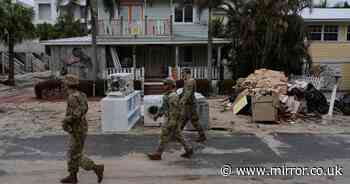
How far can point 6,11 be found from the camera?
86.4 feet

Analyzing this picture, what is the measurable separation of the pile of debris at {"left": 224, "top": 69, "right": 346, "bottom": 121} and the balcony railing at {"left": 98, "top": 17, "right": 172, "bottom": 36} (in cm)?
901

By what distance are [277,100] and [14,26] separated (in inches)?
754

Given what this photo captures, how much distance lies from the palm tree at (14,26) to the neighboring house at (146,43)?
3.82 m

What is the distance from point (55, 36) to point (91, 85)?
975 inches

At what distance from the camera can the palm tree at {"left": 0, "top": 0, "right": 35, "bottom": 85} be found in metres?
27.2

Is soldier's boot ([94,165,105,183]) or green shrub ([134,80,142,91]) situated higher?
green shrub ([134,80,142,91])

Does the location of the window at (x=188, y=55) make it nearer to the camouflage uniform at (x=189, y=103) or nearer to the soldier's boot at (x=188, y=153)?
the camouflage uniform at (x=189, y=103)

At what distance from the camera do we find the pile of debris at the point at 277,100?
1404 cm

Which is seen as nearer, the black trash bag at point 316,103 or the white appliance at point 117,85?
the white appliance at point 117,85

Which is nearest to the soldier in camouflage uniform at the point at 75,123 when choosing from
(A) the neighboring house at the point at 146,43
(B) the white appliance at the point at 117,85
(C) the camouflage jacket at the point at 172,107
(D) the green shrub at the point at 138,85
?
(C) the camouflage jacket at the point at 172,107

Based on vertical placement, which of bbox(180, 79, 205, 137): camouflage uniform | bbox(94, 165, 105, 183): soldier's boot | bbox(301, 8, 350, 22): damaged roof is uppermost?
bbox(301, 8, 350, 22): damaged roof

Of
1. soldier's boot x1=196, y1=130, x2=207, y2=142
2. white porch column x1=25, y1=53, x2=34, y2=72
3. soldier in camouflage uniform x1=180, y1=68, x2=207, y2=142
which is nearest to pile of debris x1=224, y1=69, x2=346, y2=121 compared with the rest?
soldier's boot x1=196, y1=130, x2=207, y2=142

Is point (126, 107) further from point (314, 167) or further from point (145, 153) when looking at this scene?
point (314, 167)

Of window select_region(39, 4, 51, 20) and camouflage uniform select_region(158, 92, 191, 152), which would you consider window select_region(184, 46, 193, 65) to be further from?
window select_region(39, 4, 51, 20)
